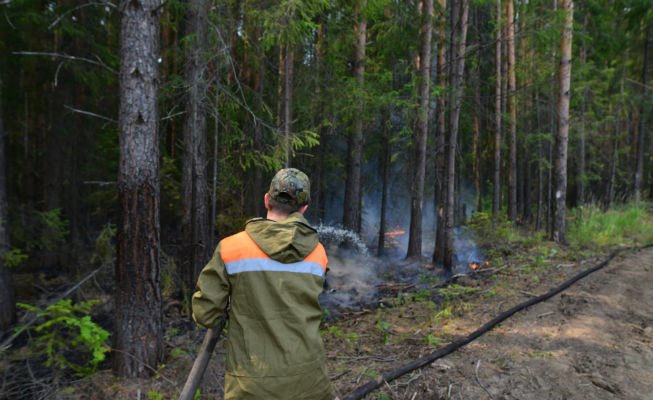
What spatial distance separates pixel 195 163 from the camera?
790 centimetres

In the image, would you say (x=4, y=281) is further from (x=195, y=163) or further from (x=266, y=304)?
(x=266, y=304)

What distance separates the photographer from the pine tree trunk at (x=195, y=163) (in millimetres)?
7301

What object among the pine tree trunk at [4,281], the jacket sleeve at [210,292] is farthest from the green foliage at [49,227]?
the jacket sleeve at [210,292]

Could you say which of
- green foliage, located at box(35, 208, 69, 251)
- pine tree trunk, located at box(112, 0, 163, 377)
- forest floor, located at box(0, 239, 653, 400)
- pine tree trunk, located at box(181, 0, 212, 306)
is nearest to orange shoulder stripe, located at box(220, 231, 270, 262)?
forest floor, located at box(0, 239, 653, 400)

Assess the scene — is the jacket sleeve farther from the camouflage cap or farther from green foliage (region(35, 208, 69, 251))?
green foliage (region(35, 208, 69, 251))

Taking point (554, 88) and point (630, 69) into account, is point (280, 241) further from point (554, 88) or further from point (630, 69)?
point (630, 69)

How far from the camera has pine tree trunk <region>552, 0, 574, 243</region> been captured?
11586 millimetres

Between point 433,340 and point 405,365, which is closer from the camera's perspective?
point 405,365

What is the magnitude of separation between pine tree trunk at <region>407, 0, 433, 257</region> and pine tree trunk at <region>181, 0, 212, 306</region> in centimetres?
599

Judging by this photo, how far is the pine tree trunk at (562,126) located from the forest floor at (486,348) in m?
4.20

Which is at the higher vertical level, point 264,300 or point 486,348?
point 264,300

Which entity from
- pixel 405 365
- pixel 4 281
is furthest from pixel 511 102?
pixel 4 281

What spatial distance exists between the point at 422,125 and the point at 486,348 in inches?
344

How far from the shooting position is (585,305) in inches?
250
